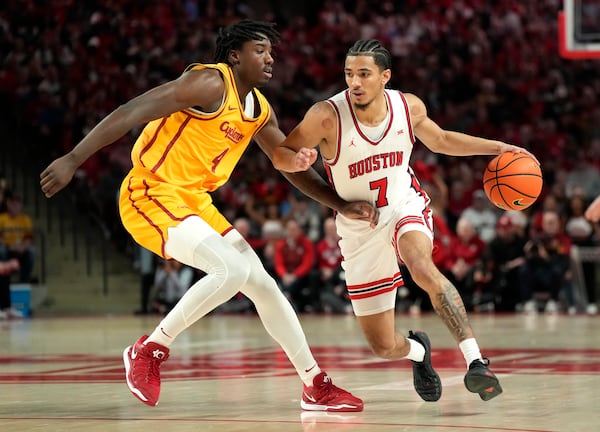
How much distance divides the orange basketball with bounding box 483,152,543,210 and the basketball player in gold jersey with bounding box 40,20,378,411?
0.91 meters

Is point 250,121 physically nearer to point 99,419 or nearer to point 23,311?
point 99,419

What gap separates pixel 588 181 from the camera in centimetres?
1753

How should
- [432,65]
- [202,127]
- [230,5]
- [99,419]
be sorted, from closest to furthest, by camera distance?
[99,419] < [202,127] < [432,65] < [230,5]

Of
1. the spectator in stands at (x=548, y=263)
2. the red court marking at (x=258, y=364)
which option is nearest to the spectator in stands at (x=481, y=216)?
the spectator in stands at (x=548, y=263)

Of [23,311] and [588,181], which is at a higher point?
[588,181]

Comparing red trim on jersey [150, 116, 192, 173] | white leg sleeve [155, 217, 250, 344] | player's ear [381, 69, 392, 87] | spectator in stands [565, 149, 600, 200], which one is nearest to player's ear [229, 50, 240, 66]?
red trim on jersey [150, 116, 192, 173]

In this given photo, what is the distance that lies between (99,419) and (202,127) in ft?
5.36

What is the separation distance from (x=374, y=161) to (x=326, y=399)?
136cm

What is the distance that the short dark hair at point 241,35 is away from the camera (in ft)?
20.3

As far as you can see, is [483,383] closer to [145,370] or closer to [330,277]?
[145,370]

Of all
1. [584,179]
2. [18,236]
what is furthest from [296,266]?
[584,179]

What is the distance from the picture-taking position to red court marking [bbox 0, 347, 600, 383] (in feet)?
25.8

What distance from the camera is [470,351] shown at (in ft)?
18.5

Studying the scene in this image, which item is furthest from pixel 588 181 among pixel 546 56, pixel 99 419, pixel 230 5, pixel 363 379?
pixel 99 419
